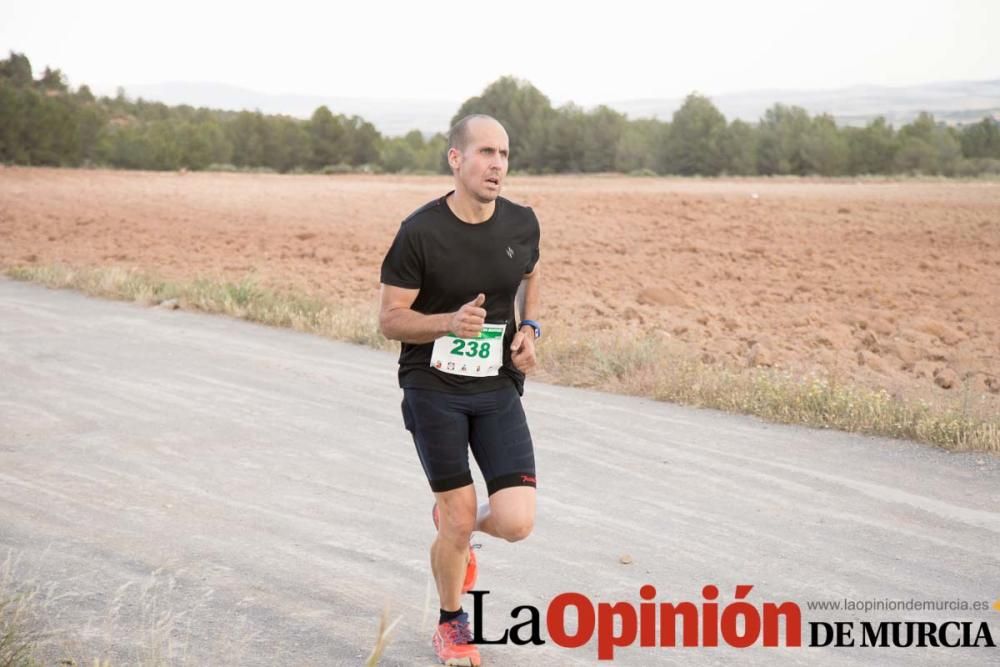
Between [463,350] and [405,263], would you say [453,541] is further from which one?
[405,263]

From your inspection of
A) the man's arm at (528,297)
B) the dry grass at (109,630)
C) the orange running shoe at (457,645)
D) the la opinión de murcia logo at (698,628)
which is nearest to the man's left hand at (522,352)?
the man's arm at (528,297)

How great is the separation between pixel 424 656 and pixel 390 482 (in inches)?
110

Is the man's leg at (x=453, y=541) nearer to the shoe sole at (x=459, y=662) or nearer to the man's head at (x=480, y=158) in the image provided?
the shoe sole at (x=459, y=662)

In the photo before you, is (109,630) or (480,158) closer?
(480,158)

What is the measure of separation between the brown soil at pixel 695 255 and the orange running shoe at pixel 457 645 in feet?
19.7

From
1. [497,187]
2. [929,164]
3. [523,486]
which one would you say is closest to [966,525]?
[523,486]

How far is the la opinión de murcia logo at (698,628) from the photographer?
5.34m

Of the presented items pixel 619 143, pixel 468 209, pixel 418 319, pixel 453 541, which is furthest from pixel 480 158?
pixel 619 143

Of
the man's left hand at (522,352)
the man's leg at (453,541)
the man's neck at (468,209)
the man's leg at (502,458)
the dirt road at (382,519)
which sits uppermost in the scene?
the man's neck at (468,209)

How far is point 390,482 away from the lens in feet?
25.8

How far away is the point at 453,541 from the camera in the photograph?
16.2 feet

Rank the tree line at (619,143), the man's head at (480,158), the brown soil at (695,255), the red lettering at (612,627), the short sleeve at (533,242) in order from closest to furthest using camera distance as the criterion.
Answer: the man's head at (480,158) → the short sleeve at (533,242) → the red lettering at (612,627) → the brown soil at (695,255) → the tree line at (619,143)

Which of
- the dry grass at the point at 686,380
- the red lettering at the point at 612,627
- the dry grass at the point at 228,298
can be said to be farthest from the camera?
the dry grass at the point at 228,298

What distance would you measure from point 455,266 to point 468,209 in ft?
0.81
